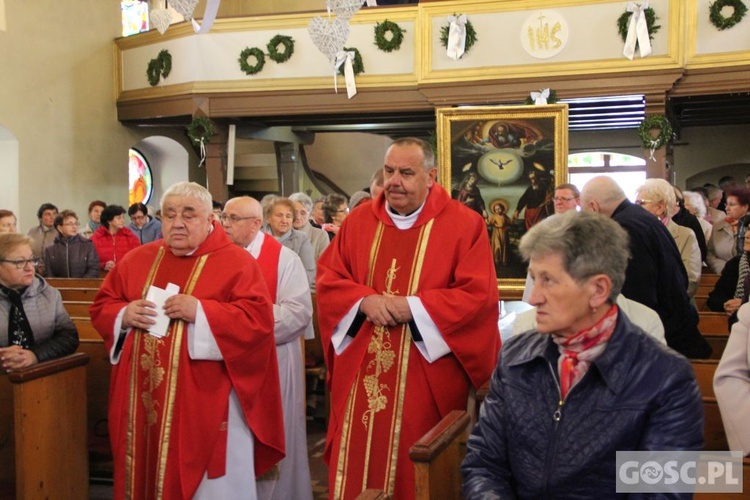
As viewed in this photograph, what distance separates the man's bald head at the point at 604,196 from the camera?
416cm

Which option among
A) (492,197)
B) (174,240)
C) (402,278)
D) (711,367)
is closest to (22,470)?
(174,240)

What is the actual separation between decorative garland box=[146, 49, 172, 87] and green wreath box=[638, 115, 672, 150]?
721 centimetres

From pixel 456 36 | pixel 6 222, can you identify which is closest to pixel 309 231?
pixel 6 222

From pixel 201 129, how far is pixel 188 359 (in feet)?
32.5

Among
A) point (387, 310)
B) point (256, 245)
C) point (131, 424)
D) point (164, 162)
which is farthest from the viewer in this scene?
point (164, 162)

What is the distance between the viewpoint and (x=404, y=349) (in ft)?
12.4

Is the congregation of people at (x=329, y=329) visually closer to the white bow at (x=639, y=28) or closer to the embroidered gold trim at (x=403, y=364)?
the embroidered gold trim at (x=403, y=364)

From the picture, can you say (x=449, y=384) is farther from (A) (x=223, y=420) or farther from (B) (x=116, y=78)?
(B) (x=116, y=78)

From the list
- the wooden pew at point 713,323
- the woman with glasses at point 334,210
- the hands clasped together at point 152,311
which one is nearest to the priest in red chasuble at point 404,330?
the hands clasped together at point 152,311

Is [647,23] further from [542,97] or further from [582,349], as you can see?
[582,349]

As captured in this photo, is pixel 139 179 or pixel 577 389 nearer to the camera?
pixel 577 389

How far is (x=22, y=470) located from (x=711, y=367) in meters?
3.19

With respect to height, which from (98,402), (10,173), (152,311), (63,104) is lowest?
(98,402)

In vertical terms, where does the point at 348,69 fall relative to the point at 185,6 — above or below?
above
